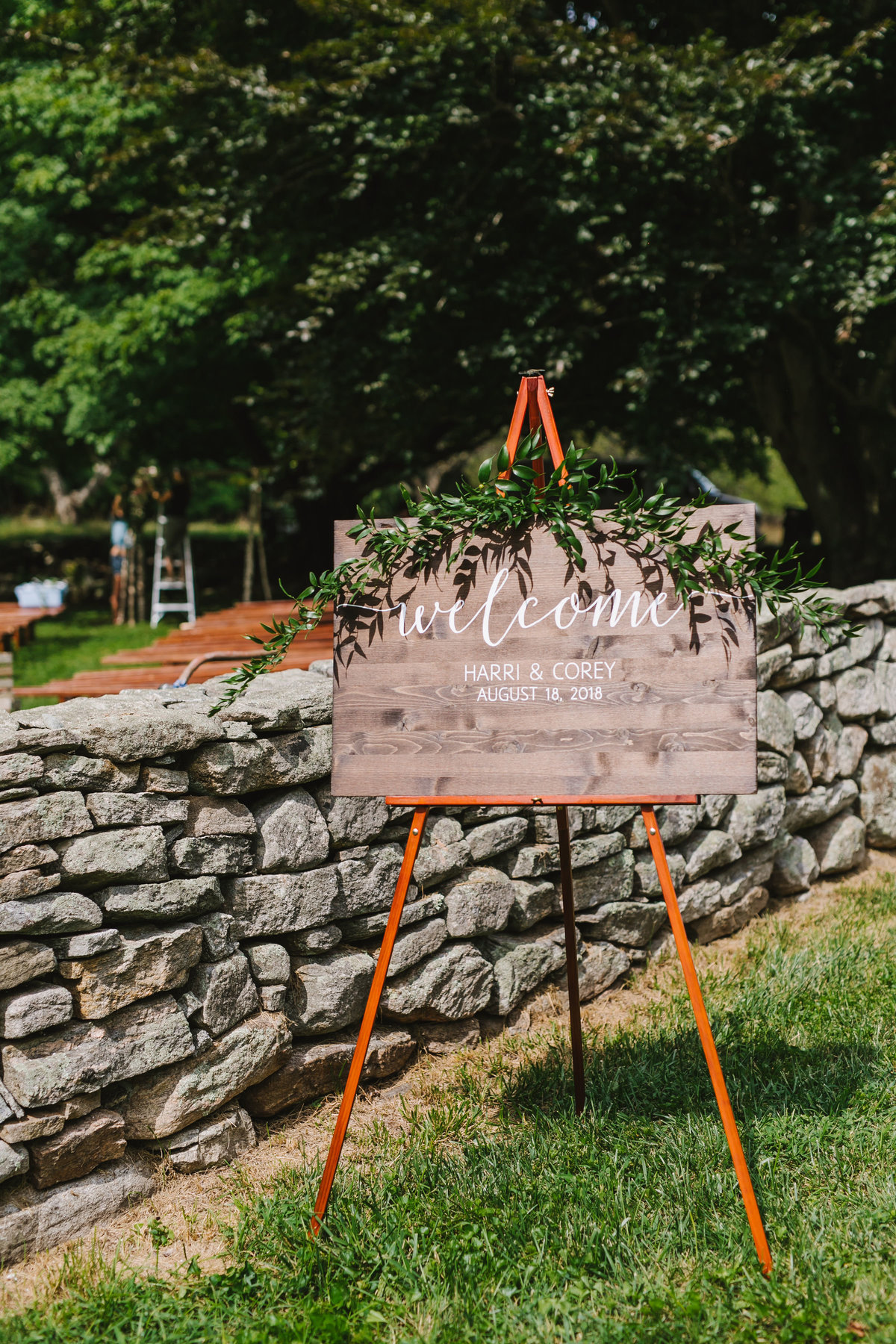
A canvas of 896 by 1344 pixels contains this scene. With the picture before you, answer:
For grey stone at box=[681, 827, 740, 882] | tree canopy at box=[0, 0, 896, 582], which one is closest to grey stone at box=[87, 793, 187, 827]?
grey stone at box=[681, 827, 740, 882]

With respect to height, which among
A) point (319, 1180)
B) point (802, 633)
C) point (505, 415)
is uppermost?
point (505, 415)

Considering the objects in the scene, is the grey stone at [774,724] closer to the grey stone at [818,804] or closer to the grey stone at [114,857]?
the grey stone at [818,804]

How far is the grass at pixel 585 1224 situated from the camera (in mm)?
2213

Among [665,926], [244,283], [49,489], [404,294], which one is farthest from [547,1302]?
[49,489]

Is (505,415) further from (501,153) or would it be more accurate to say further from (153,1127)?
(153,1127)

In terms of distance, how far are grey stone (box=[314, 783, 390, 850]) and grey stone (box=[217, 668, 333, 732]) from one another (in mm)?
243

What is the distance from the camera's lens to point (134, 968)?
274cm

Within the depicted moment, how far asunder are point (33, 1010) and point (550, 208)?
20.1ft

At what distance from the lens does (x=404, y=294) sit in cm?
713

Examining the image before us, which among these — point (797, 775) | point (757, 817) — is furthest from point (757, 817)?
point (797, 775)

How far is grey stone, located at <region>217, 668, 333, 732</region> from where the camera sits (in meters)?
3.10

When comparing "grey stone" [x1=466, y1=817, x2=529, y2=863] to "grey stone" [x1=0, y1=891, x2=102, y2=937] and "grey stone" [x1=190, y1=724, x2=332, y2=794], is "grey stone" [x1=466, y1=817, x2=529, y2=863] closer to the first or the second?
"grey stone" [x1=190, y1=724, x2=332, y2=794]

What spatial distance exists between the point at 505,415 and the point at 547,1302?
28.0ft

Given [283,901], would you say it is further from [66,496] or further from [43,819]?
[66,496]
